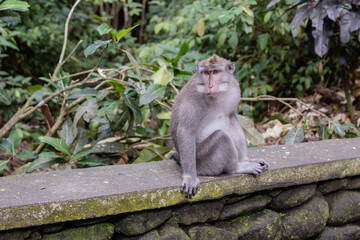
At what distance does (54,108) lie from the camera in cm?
702

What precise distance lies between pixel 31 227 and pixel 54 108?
5.47 m

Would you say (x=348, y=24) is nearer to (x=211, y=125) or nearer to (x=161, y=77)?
(x=161, y=77)

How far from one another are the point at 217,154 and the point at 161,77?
3.49ft

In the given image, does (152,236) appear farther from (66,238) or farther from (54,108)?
(54,108)

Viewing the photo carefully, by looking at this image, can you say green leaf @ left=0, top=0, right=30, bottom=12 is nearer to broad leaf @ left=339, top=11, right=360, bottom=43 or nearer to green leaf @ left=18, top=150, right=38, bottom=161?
green leaf @ left=18, top=150, right=38, bottom=161

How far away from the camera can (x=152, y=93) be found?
3090 mm

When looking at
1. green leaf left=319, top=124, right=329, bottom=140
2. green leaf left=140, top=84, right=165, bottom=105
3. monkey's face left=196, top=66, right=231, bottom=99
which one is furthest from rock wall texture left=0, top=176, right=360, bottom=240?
green leaf left=140, top=84, right=165, bottom=105

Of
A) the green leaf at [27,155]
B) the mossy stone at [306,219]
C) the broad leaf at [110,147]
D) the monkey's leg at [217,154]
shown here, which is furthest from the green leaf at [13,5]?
the mossy stone at [306,219]

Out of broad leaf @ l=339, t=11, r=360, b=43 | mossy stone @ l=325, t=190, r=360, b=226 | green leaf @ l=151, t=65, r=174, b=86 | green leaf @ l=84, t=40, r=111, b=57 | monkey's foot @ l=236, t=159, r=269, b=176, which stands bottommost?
mossy stone @ l=325, t=190, r=360, b=226

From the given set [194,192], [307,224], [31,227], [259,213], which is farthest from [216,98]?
[31,227]

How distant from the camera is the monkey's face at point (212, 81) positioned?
2314 millimetres

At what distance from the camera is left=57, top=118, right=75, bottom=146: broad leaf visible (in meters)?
3.30

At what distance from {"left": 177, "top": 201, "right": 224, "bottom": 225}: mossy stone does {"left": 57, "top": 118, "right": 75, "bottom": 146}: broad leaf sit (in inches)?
57.7

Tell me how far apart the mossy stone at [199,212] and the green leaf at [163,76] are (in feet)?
3.99
